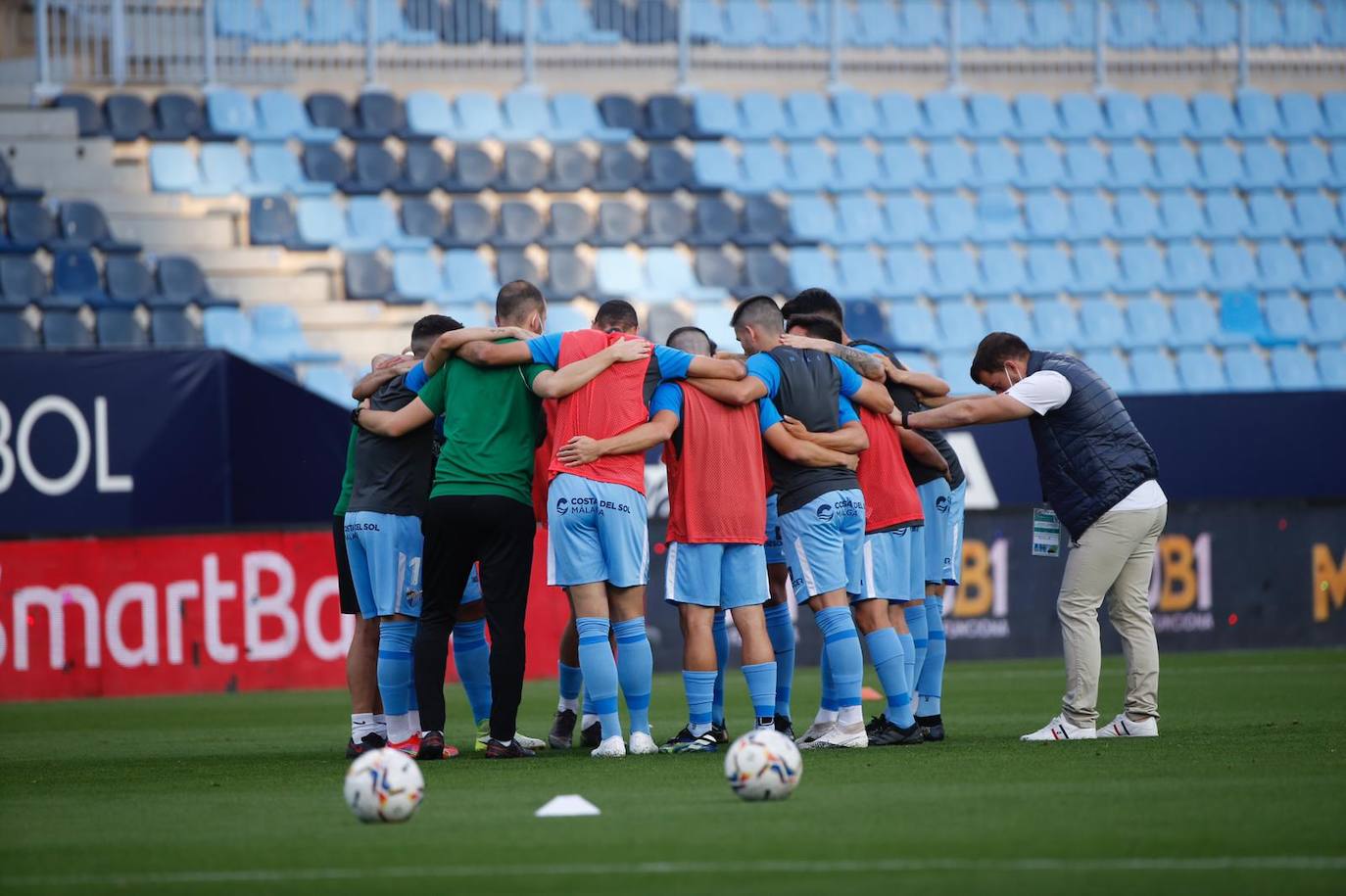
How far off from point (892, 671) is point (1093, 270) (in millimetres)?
15498

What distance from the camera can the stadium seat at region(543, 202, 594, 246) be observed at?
2145 cm

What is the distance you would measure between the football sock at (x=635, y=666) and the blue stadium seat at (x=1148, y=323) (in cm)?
1520

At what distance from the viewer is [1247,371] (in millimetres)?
22344

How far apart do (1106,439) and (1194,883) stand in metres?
4.50

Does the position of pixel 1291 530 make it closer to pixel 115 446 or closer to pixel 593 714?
pixel 593 714

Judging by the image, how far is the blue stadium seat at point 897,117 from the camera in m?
23.8

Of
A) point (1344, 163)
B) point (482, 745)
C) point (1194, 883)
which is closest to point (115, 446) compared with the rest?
point (482, 745)

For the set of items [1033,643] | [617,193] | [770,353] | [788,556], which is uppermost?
[617,193]

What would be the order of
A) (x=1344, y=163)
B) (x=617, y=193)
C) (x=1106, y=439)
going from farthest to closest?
(x=1344, y=163) → (x=617, y=193) → (x=1106, y=439)

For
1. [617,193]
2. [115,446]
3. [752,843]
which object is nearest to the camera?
[752,843]

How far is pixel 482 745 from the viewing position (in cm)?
907

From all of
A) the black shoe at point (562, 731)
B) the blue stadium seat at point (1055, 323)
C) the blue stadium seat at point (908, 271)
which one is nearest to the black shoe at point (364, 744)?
the black shoe at point (562, 731)

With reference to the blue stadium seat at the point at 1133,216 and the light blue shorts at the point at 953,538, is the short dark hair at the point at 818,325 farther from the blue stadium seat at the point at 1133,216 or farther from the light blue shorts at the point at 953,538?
the blue stadium seat at the point at 1133,216

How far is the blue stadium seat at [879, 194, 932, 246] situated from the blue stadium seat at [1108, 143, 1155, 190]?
282 centimetres
